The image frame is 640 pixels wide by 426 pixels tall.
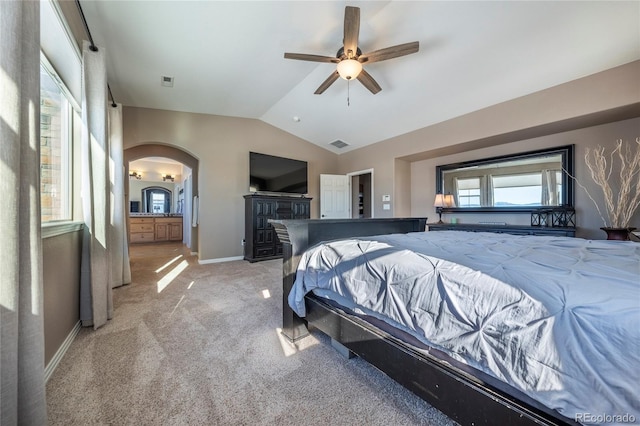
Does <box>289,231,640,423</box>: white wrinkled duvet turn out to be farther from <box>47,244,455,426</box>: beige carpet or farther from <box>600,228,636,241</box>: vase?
<box>600,228,636,241</box>: vase

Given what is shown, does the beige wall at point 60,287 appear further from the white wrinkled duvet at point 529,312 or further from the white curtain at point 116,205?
the white wrinkled duvet at point 529,312

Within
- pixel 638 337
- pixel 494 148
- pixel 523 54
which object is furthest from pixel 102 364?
pixel 494 148

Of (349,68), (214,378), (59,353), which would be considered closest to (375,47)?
(349,68)

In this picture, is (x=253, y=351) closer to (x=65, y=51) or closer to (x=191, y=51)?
(x=65, y=51)

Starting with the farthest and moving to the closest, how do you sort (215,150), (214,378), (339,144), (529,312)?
(339,144), (215,150), (214,378), (529,312)

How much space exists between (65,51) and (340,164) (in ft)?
17.2

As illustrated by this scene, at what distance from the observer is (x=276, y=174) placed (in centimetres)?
539

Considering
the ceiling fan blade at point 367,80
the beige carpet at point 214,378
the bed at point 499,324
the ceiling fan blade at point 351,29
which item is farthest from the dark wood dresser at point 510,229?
the beige carpet at point 214,378

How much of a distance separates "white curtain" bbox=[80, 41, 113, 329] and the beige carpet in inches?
9.9

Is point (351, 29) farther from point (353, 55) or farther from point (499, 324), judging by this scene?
point (499, 324)

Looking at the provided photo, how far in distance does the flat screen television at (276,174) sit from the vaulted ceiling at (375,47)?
4.31 feet

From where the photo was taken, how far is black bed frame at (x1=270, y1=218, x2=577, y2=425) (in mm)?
864

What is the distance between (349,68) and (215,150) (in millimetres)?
3211

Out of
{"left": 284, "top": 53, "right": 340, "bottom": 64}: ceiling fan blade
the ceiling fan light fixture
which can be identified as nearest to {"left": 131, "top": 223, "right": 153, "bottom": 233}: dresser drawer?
{"left": 284, "top": 53, "right": 340, "bottom": 64}: ceiling fan blade
